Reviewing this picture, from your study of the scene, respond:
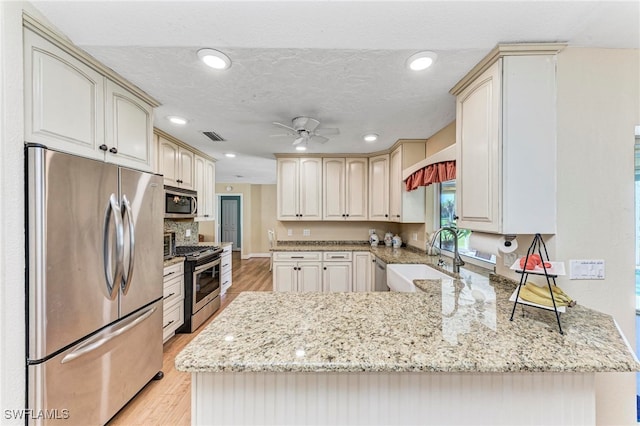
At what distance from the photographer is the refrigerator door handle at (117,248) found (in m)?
1.45

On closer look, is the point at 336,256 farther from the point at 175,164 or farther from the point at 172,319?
the point at 175,164

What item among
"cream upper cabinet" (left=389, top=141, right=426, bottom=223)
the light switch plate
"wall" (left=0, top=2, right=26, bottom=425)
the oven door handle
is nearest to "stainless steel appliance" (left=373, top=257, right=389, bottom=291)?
"cream upper cabinet" (left=389, top=141, right=426, bottom=223)

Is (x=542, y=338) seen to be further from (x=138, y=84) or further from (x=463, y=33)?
(x=138, y=84)

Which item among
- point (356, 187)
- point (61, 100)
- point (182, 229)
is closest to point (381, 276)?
point (356, 187)

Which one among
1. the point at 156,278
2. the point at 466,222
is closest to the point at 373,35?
the point at 466,222

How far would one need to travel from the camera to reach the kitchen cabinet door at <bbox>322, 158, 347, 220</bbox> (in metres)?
3.82

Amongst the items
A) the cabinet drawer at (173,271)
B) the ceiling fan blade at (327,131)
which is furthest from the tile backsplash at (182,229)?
the ceiling fan blade at (327,131)

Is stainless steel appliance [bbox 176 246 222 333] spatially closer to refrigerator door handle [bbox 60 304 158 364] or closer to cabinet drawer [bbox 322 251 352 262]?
refrigerator door handle [bbox 60 304 158 364]

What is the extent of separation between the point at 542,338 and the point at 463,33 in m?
1.40

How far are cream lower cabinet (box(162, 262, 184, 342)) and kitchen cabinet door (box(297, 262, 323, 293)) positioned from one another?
1475 millimetres

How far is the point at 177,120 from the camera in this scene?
2.39 m

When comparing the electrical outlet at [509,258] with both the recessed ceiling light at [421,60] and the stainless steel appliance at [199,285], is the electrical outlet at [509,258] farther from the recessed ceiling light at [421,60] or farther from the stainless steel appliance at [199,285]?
the stainless steel appliance at [199,285]

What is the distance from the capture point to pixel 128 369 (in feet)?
5.48

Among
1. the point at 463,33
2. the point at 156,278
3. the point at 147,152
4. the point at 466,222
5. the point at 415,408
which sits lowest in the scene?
the point at 415,408
